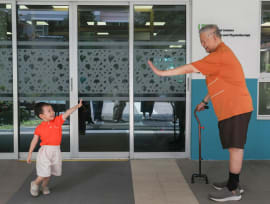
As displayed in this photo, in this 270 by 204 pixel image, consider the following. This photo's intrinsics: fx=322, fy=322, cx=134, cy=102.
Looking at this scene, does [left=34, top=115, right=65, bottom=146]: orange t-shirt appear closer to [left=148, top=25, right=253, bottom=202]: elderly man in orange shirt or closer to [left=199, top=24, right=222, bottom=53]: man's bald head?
[left=148, top=25, right=253, bottom=202]: elderly man in orange shirt

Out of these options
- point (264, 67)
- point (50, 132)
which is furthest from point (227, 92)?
point (264, 67)

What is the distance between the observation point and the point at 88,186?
12.9 feet

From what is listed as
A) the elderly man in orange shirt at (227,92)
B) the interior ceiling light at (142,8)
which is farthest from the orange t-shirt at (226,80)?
the interior ceiling light at (142,8)

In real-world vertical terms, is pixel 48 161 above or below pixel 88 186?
above

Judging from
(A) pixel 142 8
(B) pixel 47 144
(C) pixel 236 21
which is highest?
(A) pixel 142 8

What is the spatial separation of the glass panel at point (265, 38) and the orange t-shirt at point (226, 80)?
207 centimetres

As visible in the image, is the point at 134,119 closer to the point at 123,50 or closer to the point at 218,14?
the point at 123,50

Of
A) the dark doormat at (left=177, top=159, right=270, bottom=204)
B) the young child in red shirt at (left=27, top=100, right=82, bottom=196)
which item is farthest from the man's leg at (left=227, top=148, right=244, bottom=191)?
the young child in red shirt at (left=27, top=100, right=82, bottom=196)

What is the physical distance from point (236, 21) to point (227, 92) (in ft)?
6.86

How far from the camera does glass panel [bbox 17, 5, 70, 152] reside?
5.15 metres

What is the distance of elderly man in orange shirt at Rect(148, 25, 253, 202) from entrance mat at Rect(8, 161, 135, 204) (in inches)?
42.9

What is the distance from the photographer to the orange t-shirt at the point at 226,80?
10.6ft

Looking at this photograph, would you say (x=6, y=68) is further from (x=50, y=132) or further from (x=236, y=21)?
(x=236, y=21)

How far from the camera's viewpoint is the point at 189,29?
5117 mm
